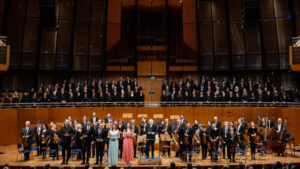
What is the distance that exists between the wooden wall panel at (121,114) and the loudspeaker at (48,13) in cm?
384

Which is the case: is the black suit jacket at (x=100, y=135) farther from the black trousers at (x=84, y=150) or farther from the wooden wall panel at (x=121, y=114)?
the wooden wall panel at (x=121, y=114)

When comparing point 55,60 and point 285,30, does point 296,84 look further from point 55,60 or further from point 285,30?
point 55,60

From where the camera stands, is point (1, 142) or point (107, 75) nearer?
point (1, 142)

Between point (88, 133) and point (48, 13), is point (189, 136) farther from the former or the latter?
point (48, 13)

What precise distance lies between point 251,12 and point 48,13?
9.17m

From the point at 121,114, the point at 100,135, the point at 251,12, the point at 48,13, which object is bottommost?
the point at 100,135

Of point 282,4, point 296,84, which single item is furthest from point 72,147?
point 282,4

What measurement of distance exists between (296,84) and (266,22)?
3912mm

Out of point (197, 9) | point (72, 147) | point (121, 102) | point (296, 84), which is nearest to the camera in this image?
point (72, 147)

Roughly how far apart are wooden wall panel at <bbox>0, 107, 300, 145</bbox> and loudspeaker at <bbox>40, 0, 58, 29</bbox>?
384 centimetres

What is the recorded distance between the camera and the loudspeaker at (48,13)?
38.3ft

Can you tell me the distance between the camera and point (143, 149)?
9758 millimetres

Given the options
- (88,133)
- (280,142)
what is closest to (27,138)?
(88,133)

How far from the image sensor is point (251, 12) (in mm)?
12578
